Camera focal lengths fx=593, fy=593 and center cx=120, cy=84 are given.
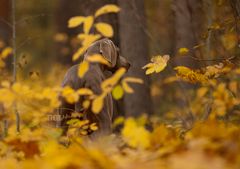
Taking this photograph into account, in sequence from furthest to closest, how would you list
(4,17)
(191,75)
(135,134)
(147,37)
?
(4,17) → (147,37) → (191,75) → (135,134)

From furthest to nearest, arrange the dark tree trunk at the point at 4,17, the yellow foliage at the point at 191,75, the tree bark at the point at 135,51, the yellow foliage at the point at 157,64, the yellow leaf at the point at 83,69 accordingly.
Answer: the dark tree trunk at the point at 4,17 → the tree bark at the point at 135,51 → the yellow foliage at the point at 191,75 → the yellow foliage at the point at 157,64 → the yellow leaf at the point at 83,69

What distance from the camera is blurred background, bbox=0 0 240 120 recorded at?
7152 millimetres

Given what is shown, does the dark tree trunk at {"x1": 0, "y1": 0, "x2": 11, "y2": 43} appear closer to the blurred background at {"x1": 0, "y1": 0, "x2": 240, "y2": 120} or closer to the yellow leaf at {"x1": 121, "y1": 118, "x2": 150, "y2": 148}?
the blurred background at {"x1": 0, "y1": 0, "x2": 240, "y2": 120}

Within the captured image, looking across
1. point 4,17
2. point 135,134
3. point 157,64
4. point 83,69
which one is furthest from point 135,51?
point 4,17

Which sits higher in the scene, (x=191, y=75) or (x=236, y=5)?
(x=236, y=5)

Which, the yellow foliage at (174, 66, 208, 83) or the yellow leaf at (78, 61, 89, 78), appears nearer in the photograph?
the yellow leaf at (78, 61, 89, 78)

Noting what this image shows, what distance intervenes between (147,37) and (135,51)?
222cm

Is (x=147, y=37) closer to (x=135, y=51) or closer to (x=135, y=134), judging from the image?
(x=135, y=51)

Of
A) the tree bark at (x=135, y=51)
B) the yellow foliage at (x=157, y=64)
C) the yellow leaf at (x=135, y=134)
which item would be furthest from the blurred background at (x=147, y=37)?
the yellow leaf at (x=135, y=134)

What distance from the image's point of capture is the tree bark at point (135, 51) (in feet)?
32.8

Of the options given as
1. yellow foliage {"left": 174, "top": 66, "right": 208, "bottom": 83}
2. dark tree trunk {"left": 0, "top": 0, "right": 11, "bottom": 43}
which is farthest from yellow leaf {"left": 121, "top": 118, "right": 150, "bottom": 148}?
dark tree trunk {"left": 0, "top": 0, "right": 11, "bottom": 43}

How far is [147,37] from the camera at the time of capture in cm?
1248

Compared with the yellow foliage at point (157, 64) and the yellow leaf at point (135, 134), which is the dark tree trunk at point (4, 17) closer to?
the yellow foliage at point (157, 64)

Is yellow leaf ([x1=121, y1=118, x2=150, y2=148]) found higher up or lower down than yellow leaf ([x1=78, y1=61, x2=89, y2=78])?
lower down
